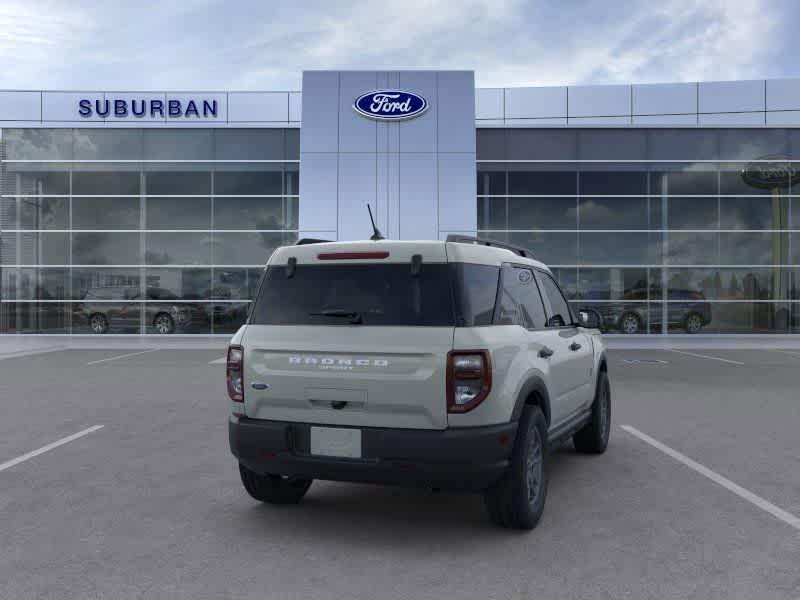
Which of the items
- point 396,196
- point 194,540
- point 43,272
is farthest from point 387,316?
point 43,272

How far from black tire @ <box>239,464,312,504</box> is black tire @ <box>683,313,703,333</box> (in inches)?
887

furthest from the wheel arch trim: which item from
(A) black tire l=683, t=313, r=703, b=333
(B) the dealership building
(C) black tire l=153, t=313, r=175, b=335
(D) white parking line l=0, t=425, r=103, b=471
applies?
(C) black tire l=153, t=313, r=175, b=335

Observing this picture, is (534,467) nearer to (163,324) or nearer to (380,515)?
(380,515)

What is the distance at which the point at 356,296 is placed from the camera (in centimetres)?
440

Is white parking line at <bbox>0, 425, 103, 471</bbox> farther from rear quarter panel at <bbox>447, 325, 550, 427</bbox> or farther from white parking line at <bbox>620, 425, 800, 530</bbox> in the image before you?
white parking line at <bbox>620, 425, 800, 530</bbox>

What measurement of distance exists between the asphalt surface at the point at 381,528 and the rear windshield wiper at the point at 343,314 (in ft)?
4.50

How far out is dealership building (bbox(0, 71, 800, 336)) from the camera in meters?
24.9

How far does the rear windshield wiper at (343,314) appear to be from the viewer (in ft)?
14.1

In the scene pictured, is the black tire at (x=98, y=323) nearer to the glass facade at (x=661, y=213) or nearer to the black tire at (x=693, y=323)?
the glass facade at (x=661, y=213)

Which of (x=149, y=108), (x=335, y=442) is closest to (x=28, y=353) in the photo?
(x=149, y=108)

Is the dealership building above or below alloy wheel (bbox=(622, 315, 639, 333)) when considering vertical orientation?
above

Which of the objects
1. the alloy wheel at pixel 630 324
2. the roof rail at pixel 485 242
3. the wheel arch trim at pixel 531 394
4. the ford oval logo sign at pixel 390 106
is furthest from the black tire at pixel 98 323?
the wheel arch trim at pixel 531 394

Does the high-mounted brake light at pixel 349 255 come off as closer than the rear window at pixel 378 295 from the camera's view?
No

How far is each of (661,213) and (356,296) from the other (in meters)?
23.3
